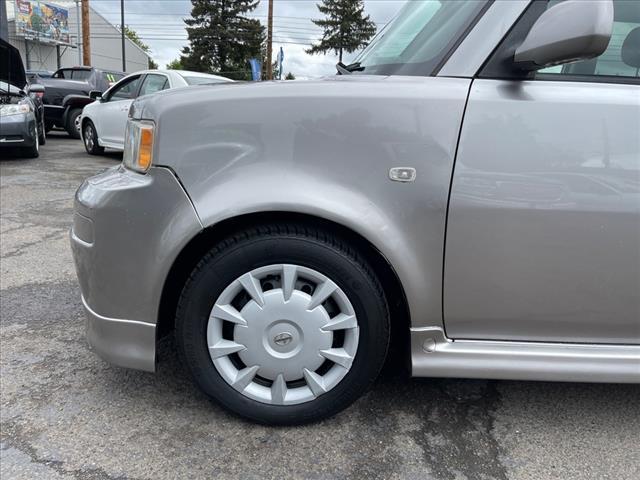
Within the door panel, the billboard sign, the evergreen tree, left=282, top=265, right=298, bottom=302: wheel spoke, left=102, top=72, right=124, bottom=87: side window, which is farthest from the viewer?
the evergreen tree

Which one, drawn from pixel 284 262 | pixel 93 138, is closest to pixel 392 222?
pixel 284 262

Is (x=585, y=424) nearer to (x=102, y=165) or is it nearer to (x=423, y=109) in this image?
(x=423, y=109)

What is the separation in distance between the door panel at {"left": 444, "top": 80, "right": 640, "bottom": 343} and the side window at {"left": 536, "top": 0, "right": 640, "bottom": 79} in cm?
10

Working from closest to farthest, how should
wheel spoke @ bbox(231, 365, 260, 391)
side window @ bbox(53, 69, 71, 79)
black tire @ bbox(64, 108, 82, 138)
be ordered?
wheel spoke @ bbox(231, 365, 260, 391) → black tire @ bbox(64, 108, 82, 138) → side window @ bbox(53, 69, 71, 79)

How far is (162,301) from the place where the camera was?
199 centimetres

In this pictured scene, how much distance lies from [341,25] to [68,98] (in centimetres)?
3303

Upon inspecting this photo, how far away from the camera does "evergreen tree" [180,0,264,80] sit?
146ft

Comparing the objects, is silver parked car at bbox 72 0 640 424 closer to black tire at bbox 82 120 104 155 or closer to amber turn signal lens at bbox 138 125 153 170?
amber turn signal lens at bbox 138 125 153 170

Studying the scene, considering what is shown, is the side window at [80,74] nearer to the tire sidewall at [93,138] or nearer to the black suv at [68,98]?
the black suv at [68,98]

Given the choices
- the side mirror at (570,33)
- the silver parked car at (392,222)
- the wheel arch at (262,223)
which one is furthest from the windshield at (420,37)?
the wheel arch at (262,223)

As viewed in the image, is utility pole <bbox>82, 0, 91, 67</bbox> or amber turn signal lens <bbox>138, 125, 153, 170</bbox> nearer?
amber turn signal lens <bbox>138, 125, 153, 170</bbox>

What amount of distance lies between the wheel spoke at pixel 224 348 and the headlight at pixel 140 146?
69 centimetres

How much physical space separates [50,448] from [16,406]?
0.36 m

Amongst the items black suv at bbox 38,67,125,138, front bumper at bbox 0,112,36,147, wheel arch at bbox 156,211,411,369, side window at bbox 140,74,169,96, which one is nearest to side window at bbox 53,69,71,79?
Result: black suv at bbox 38,67,125,138
